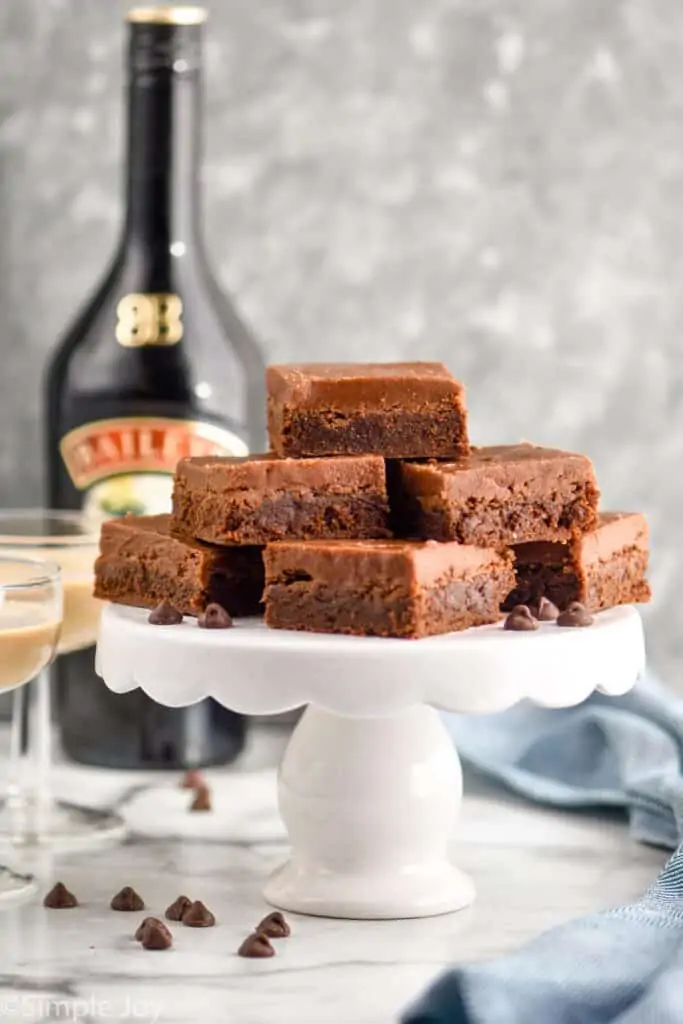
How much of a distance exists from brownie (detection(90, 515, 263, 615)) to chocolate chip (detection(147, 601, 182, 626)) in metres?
0.02

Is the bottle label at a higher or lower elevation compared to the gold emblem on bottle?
lower

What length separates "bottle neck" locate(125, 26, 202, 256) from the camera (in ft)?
A: 6.11

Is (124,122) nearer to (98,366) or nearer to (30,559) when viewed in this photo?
(98,366)

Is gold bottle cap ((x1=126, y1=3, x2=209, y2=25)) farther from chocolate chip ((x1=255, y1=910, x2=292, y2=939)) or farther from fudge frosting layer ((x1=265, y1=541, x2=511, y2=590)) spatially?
chocolate chip ((x1=255, y1=910, x2=292, y2=939))

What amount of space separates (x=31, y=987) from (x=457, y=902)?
38 cm

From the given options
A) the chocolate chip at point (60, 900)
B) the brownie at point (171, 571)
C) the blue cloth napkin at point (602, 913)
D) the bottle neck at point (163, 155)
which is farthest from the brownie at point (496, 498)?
the bottle neck at point (163, 155)

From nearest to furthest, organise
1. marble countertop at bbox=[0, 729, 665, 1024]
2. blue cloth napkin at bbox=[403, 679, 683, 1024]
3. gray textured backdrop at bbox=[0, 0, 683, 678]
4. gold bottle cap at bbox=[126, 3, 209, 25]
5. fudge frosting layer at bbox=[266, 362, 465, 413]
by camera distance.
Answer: blue cloth napkin at bbox=[403, 679, 683, 1024], marble countertop at bbox=[0, 729, 665, 1024], fudge frosting layer at bbox=[266, 362, 465, 413], gold bottle cap at bbox=[126, 3, 209, 25], gray textured backdrop at bbox=[0, 0, 683, 678]

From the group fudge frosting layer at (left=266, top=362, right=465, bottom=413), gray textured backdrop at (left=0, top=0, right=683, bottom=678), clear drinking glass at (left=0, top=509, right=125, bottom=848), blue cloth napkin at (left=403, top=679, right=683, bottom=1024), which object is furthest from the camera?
gray textured backdrop at (left=0, top=0, right=683, bottom=678)

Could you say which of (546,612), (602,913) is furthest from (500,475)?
(602,913)

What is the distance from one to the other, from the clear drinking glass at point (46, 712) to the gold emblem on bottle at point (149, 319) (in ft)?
0.73

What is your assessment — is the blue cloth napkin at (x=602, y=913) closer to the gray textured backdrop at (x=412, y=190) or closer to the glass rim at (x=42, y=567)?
the gray textured backdrop at (x=412, y=190)

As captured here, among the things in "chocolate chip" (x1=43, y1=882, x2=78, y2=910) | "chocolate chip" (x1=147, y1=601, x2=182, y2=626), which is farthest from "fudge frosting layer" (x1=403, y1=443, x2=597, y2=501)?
"chocolate chip" (x1=43, y1=882, x2=78, y2=910)

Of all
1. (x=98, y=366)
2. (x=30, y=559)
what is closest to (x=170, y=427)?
(x=98, y=366)

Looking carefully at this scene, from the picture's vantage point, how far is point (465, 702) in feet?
4.30
